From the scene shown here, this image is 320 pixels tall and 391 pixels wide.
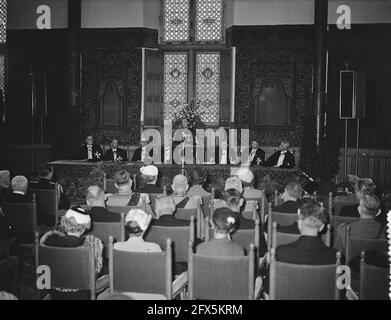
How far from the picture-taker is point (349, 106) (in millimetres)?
9336

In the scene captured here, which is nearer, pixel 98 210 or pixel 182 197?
pixel 98 210

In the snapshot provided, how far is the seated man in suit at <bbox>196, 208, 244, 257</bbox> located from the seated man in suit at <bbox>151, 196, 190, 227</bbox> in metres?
0.73

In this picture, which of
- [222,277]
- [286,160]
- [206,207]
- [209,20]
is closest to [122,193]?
[206,207]

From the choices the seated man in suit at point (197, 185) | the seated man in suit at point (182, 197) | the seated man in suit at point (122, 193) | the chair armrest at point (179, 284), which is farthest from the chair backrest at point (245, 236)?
the seated man in suit at point (197, 185)

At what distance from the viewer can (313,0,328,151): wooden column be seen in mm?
10641

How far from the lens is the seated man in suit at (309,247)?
10.3 feet

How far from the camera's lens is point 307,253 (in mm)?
3158

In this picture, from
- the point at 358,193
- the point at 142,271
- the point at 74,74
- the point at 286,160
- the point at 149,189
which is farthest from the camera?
the point at 74,74

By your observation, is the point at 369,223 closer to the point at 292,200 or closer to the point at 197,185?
the point at 292,200

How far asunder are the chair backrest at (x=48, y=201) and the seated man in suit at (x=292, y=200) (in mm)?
2640

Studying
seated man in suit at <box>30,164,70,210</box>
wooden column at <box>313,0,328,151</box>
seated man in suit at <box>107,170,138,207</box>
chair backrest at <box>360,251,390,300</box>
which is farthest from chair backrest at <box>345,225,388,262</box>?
wooden column at <box>313,0,328,151</box>

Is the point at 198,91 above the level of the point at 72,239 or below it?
above

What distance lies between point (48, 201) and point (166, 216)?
2241 millimetres

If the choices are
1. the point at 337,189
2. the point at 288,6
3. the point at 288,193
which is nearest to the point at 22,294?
the point at 288,193
